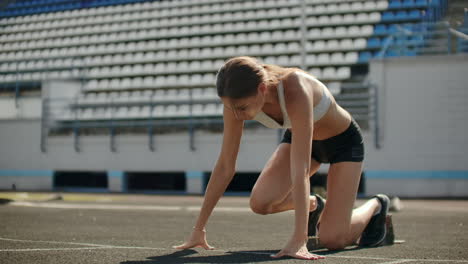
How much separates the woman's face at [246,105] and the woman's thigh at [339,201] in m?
1.10

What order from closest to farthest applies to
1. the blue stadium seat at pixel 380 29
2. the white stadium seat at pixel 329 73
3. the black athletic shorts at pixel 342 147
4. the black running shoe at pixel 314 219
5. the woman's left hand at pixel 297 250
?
the woman's left hand at pixel 297 250, the black athletic shorts at pixel 342 147, the black running shoe at pixel 314 219, the white stadium seat at pixel 329 73, the blue stadium seat at pixel 380 29

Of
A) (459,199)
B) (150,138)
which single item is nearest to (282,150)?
(459,199)

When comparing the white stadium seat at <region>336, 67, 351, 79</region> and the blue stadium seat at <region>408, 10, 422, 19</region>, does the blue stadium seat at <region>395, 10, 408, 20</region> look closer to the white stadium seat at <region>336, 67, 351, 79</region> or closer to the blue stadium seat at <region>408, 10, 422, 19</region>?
the blue stadium seat at <region>408, 10, 422, 19</region>

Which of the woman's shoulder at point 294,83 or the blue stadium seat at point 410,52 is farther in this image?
the blue stadium seat at point 410,52

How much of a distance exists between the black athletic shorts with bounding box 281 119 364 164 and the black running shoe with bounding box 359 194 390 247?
0.45 m

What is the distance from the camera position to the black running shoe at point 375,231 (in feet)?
14.2

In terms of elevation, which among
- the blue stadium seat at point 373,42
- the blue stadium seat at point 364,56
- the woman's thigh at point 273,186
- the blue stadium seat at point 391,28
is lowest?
the woman's thigh at point 273,186

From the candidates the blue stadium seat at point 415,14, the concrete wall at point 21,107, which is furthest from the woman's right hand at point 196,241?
the blue stadium seat at point 415,14

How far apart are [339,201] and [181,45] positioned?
49.2 feet

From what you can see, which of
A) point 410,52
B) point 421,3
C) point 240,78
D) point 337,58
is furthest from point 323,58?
point 240,78

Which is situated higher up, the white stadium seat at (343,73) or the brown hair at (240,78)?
the white stadium seat at (343,73)

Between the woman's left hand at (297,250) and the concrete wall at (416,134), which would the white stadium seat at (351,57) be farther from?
the woman's left hand at (297,250)

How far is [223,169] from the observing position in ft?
12.9

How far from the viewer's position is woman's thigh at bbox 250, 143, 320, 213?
4117 mm
